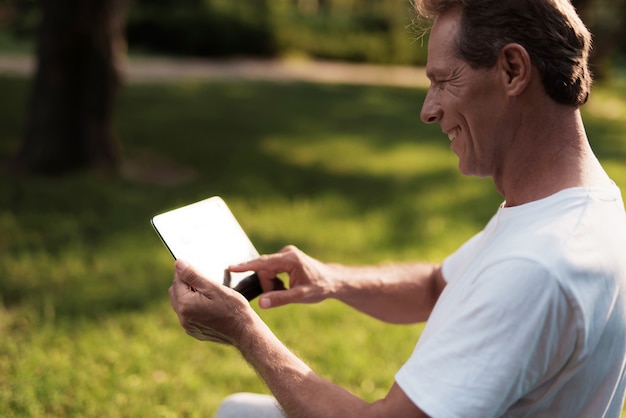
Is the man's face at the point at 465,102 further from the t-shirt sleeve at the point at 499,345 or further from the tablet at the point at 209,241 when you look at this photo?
the tablet at the point at 209,241

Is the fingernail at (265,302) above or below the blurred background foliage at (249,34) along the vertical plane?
above

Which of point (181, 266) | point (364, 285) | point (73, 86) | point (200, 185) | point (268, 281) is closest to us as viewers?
point (181, 266)

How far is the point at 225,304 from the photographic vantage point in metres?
1.90

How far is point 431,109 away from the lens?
6.12ft

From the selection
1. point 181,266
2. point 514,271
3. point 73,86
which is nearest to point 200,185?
point 73,86

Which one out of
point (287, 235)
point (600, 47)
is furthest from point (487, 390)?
point (600, 47)

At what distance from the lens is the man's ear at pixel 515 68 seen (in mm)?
1624

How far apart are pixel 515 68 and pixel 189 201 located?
5.59 meters

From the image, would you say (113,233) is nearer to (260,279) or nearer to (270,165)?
(270,165)

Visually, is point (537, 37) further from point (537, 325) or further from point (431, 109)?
point (537, 325)

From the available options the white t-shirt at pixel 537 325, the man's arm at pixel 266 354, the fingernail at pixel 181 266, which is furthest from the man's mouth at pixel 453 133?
the fingernail at pixel 181 266

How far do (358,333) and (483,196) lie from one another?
3489 mm

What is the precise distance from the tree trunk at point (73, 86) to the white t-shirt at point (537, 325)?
6.46 metres

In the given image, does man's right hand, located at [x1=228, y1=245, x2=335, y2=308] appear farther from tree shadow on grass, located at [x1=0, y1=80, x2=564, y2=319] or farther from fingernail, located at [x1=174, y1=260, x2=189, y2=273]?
tree shadow on grass, located at [x1=0, y1=80, x2=564, y2=319]
